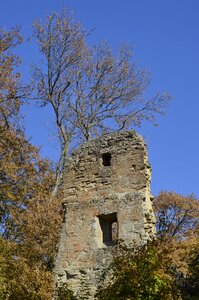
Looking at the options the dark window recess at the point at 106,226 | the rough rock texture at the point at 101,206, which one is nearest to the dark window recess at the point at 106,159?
the rough rock texture at the point at 101,206

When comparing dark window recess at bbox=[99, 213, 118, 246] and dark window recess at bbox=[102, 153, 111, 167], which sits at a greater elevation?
dark window recess at bbox=[102, 153, 111, 167]

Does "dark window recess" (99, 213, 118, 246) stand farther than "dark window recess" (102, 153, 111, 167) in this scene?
No

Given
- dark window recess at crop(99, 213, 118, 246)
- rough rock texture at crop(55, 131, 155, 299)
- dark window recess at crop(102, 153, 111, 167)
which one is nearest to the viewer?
rough rock texture at crop(55, 131, 155, 299)

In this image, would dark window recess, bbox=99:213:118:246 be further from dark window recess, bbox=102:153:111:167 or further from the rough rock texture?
dark window recess, bbox=102:153:111:167

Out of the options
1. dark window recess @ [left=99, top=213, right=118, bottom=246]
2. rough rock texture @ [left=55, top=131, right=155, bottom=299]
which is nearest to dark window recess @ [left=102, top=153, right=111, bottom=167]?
rough rock texture @ [left=55, top=131, right=155, bottom=299]

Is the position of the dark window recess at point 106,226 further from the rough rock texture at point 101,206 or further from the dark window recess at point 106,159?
the dark window recess at point 106,159

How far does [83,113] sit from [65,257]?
1123 cm

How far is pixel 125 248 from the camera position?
825 centimetres

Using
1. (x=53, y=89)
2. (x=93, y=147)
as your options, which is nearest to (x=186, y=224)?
(x=53, y=89)

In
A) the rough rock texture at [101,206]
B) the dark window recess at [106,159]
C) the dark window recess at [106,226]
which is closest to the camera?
the rough rock texture at [101,206]

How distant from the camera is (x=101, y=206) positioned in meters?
9.53

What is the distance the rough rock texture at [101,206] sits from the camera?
892 centimetres

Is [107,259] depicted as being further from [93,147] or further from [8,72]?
[8,72]

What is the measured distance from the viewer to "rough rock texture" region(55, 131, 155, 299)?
8.92 meters
